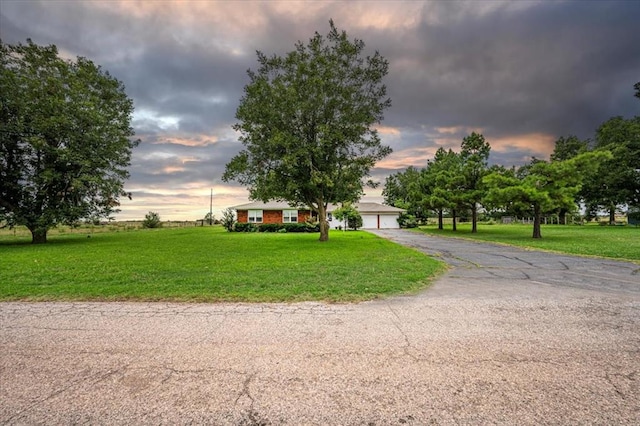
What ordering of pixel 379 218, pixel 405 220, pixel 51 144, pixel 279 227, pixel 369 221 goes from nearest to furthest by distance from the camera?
pixel 51 144 < pixel 279 227 < pixel 369 221 < pixel 379 218 < pixel 405 220

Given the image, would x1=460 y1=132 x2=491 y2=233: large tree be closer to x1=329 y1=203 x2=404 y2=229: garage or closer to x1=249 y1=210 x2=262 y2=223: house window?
x1=329 y1=203 x2=404 y2=229: garage

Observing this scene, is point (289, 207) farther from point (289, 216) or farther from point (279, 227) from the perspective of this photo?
point (279, 227)

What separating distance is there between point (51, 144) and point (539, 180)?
31984mm

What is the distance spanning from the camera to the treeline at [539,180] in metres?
20.5

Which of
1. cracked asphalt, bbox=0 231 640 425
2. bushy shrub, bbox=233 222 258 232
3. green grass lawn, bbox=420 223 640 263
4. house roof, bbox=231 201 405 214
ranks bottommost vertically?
cracked asphalt, bbox=0 231 640 425

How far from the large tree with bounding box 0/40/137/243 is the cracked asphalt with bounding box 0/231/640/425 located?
1809 centimetres

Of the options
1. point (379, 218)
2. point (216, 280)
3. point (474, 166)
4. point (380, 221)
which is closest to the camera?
point (216, 280)

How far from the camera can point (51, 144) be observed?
20484 mm

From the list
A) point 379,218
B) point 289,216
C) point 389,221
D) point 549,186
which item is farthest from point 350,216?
point 549,186

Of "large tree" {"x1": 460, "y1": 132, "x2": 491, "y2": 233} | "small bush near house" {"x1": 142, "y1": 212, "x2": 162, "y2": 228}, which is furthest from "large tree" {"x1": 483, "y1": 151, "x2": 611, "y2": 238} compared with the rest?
"small bush near house" {"x1": 142, "y1": 212, "x2": 162, "y2": 228}

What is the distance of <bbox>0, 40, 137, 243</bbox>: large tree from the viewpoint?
19.5 m

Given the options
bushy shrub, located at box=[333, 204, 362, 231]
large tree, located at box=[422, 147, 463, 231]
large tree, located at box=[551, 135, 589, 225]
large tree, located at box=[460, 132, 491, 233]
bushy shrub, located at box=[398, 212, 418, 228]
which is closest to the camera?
large tree, located at box=[460, 132, 491, 233]

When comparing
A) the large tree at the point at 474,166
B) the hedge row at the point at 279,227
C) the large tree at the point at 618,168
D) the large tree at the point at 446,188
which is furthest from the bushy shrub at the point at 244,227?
the large tree at the point at 618,168

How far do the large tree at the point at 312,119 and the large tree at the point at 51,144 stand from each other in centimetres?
952
